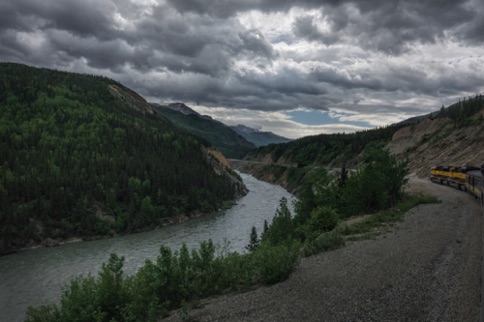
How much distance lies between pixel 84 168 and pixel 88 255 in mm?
39363

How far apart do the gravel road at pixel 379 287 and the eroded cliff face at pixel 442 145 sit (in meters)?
54.1

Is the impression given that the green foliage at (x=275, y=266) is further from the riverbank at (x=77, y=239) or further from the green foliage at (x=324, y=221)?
the riverbank at (x=77, y=239)

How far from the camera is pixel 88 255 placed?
56406mm

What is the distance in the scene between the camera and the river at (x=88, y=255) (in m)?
38.7

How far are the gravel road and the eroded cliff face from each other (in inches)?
2130

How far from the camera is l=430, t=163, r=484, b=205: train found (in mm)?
33344

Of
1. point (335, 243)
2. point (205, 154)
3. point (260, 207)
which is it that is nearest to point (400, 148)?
point (260, 207)

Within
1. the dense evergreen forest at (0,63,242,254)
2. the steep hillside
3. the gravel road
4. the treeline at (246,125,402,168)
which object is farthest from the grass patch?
the treeline at (246,125,402,168)

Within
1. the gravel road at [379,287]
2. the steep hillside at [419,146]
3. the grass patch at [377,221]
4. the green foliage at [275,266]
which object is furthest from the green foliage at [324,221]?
the steep hillside at [419,146]

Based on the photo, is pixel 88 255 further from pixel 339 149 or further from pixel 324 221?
pixel 339 149

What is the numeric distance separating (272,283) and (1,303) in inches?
1342

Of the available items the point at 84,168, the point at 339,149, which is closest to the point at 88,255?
the point at 84,168

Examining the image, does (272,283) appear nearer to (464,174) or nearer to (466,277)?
(466,277)

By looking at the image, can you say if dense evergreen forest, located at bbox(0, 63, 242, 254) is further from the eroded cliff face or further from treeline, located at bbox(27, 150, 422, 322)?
the eroded cliff face
